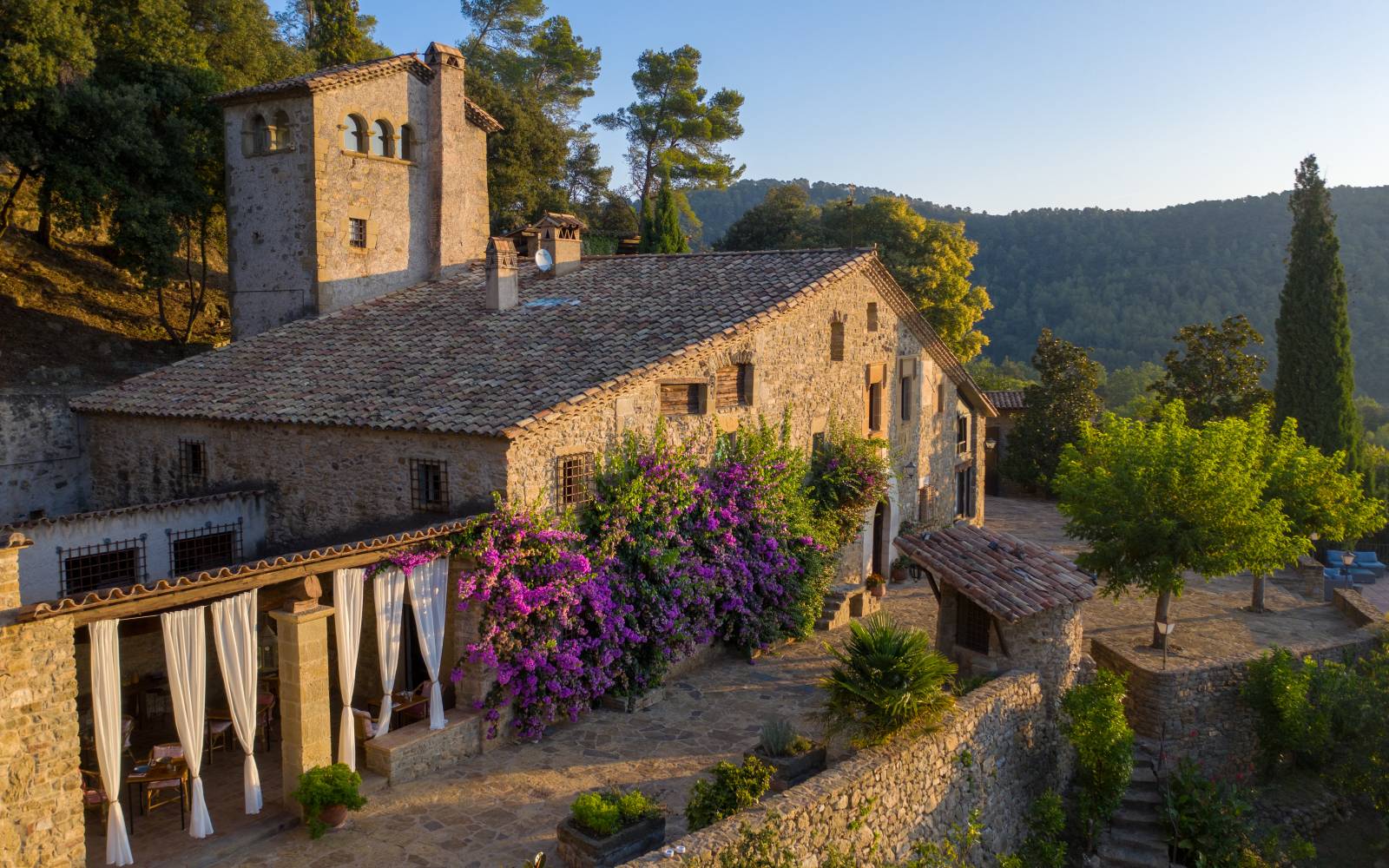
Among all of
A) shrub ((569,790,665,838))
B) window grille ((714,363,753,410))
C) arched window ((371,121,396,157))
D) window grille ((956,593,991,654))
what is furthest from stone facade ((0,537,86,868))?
arched window ((371,121,396,157))

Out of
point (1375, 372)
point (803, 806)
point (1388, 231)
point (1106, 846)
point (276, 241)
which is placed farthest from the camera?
point (1388, 231)

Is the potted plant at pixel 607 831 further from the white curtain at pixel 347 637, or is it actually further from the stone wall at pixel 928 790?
the white curtain at pixel 347 637

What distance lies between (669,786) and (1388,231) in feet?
225

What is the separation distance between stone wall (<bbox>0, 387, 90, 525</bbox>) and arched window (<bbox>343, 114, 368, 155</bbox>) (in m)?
7.45

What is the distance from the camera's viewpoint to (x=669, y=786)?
11.6 meters

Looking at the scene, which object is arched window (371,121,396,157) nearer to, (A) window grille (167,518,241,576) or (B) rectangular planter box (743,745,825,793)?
(A) window grille (167,518,241,576)

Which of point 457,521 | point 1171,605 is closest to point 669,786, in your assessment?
point 457,521

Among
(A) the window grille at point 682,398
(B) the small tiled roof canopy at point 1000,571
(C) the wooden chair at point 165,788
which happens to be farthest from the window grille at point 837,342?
(C) the wooden chair at point 165,788

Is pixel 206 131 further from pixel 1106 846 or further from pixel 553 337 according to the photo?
pixel 1106 846

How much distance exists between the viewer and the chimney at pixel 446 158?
71.5 feet

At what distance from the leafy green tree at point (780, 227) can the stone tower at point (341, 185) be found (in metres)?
21.0

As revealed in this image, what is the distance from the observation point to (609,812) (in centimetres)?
937

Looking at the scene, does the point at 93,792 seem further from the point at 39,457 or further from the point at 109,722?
the point at 39,457

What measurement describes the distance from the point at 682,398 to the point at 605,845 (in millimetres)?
7875
